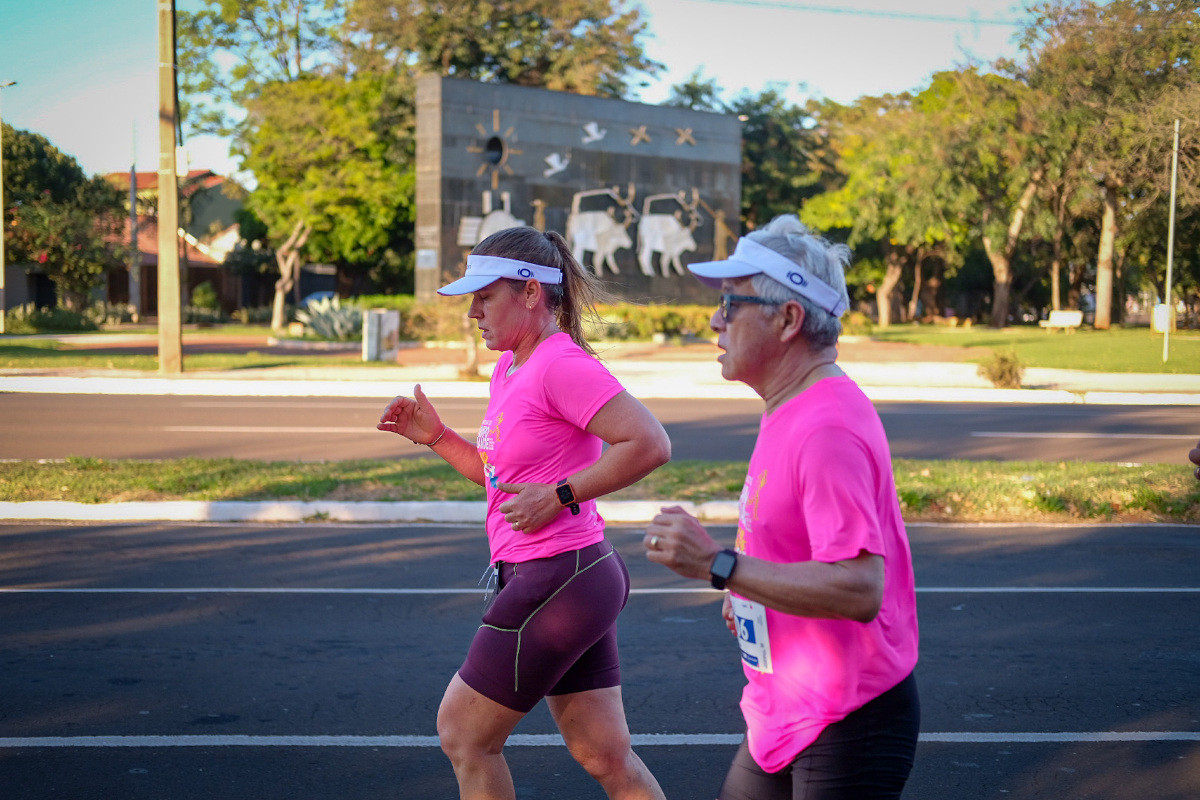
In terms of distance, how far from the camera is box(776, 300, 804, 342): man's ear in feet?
7.98

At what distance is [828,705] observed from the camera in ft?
7.76

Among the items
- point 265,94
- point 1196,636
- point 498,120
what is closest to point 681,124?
point 498,120

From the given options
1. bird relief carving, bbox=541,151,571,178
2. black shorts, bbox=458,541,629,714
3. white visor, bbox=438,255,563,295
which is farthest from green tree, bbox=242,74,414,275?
black shorts, bbox=458,541,629,714

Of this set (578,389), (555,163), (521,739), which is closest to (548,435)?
(578,389)

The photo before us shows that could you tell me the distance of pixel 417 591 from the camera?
7.07 metres

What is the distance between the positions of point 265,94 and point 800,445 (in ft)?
154

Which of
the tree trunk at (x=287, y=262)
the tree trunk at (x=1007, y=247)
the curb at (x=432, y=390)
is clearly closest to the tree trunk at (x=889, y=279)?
the tree trunk at (x=1007, y=247)

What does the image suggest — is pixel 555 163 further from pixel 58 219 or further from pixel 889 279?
pixel 889 279

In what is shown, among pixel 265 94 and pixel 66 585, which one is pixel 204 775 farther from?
pixel 265 94

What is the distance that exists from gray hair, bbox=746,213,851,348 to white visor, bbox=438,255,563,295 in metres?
0.93

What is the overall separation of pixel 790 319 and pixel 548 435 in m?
Answer: 1.02

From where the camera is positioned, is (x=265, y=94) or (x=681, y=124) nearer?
(x=681, y=124)

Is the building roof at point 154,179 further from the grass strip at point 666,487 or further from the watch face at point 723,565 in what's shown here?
the watch face at point 723,565

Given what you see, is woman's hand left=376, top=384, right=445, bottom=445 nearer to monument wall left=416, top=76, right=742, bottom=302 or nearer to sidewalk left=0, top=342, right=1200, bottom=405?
sidewalk left=0, top=342, right=1200, bottom=405
